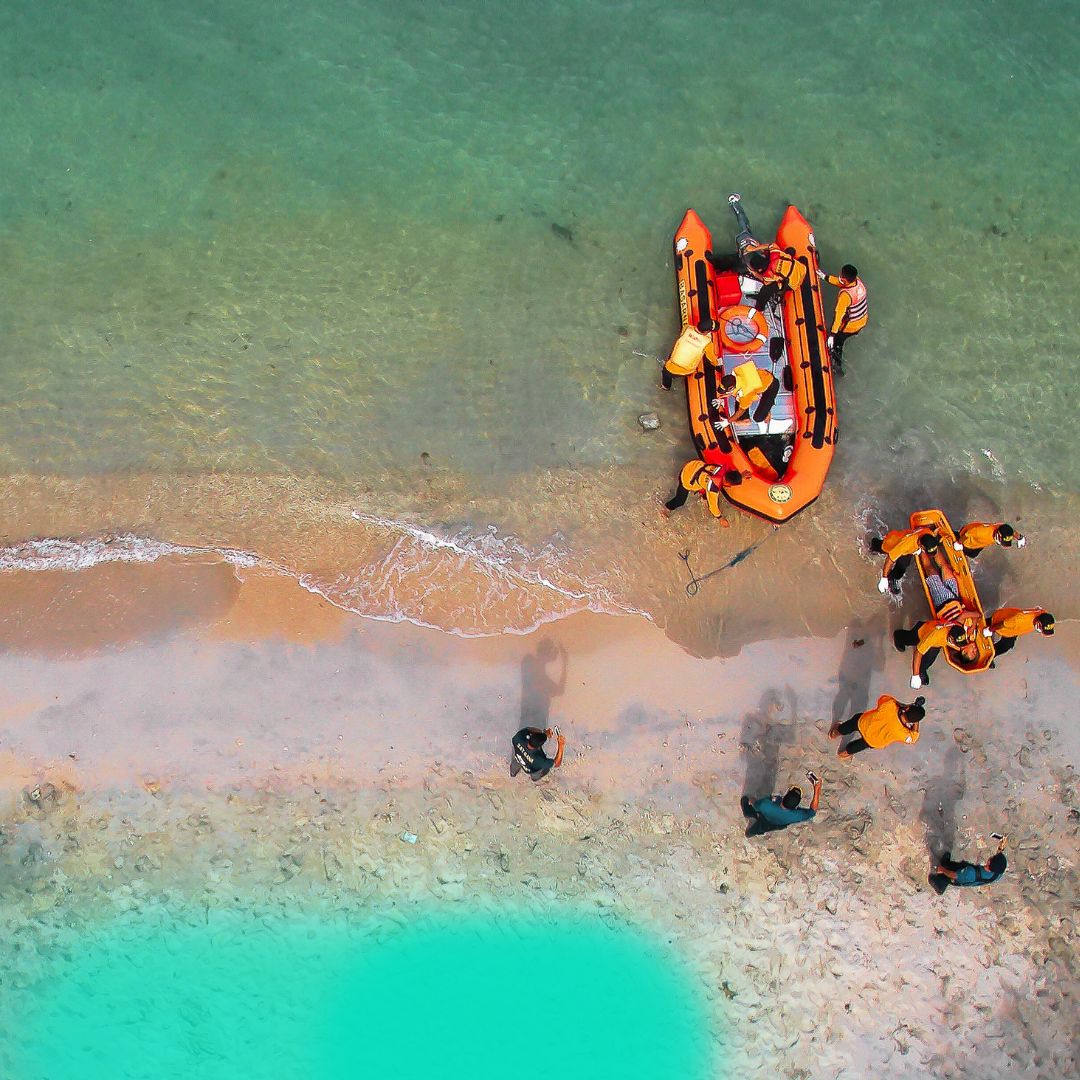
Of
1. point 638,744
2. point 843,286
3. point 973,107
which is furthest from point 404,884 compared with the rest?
point 973,107

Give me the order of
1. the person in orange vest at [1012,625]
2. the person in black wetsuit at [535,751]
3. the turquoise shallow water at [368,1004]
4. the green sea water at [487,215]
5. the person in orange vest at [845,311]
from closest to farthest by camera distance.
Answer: the person in orange vest at [1012,625]
the person in black wetsuit at [535,751]
the turquoise shallow water at [368,1004]
the person in orange vest at [845,311]
the green sea water at [487,215]

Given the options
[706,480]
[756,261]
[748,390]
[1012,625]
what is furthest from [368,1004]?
[756,261]

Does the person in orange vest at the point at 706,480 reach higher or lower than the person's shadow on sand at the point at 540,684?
higher

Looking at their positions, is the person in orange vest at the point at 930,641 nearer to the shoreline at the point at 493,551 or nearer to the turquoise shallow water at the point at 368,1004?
the shoreline at the point at 493,551

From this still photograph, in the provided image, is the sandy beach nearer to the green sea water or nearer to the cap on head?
the green sea water

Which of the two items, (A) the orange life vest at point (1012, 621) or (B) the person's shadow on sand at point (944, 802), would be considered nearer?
(A) the orange life vest at point (1012, 621)

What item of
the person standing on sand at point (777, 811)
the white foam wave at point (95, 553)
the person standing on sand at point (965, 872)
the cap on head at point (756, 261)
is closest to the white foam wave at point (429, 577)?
the white foam wave at point (95, 553)

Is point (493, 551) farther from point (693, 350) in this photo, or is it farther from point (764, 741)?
point (764, 741)

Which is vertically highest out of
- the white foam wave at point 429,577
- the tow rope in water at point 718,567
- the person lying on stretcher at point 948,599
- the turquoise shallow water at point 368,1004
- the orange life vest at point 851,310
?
the orange life vest at point 851,310

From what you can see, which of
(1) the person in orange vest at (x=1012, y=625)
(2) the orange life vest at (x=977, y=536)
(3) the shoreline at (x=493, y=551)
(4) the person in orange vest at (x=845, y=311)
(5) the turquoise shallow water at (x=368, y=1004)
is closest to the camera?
(1) the person in orange vest at (x=1012, y=625)
